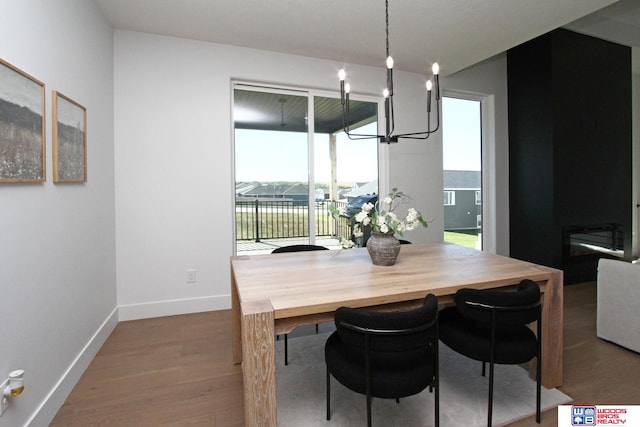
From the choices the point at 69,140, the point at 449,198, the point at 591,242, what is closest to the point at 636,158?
the point at 591,242

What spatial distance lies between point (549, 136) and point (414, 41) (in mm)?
2080

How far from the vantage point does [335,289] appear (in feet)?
5.13

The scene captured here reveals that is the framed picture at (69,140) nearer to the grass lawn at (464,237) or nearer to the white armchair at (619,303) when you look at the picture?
the white armchair at (619,303)

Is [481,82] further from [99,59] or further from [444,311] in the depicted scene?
[99,59]

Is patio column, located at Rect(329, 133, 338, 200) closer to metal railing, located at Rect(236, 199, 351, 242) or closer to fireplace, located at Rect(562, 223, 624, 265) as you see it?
metal railing, located at Rect(236, 199, 351, 242)

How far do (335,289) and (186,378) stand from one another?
1.32 metres

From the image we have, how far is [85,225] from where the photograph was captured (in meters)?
2.28

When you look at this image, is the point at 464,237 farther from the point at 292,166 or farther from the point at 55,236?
the point at 55,236

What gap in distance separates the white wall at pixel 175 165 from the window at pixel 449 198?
8.82ft

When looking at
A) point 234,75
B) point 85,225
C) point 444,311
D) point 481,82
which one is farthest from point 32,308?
point 481,82

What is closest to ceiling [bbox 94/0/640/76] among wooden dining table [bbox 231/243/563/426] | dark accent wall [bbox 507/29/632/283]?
dark accent wall [bbox 507/29/632/283]

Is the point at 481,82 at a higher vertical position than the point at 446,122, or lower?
higher

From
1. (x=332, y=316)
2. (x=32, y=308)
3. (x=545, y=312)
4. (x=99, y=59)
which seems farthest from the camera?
(x=99, y=59)

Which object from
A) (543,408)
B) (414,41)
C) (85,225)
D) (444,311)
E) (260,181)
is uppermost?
(414,41)
